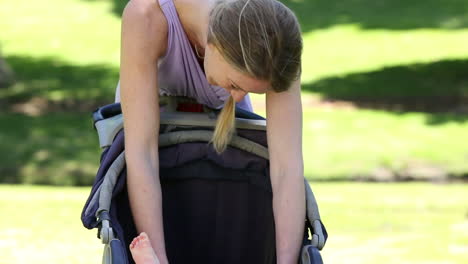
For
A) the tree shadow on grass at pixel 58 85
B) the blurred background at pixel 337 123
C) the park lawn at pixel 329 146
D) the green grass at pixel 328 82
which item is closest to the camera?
the blurred background at pixel 337 123

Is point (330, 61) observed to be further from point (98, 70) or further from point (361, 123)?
point (361, 123)

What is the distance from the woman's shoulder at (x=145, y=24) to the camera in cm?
289

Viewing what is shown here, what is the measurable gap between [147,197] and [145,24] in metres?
0.49

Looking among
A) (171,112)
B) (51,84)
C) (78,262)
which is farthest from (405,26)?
(171,112)

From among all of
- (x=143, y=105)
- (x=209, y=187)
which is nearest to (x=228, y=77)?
(x=143, y=105)

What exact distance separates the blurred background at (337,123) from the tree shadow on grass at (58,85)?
0.09 ft

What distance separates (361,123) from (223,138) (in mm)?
7397

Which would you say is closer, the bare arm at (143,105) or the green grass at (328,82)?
the bare arm at (143,105)

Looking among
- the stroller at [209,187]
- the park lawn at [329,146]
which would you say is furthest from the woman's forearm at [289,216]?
the park lawn at [329,146]

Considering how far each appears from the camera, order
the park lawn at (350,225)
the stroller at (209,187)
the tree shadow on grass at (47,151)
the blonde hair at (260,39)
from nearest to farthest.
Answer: the blonde hair at (260,39)
the stroller at (209,187)
the park lawn at (350,225)
the tree shadow on grass at (47,151)

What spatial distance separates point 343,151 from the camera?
9.07 m

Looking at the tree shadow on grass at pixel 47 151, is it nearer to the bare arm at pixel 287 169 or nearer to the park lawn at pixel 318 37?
the park lawn at pixel 318 37

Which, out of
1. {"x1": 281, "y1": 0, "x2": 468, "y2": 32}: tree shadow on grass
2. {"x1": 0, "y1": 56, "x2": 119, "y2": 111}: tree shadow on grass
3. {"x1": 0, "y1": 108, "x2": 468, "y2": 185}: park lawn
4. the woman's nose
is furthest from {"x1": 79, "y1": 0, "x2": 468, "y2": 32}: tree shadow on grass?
the woman's nose

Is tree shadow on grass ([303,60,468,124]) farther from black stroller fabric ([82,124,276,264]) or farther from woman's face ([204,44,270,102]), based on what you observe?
woman's face ([204,44,270,102])
